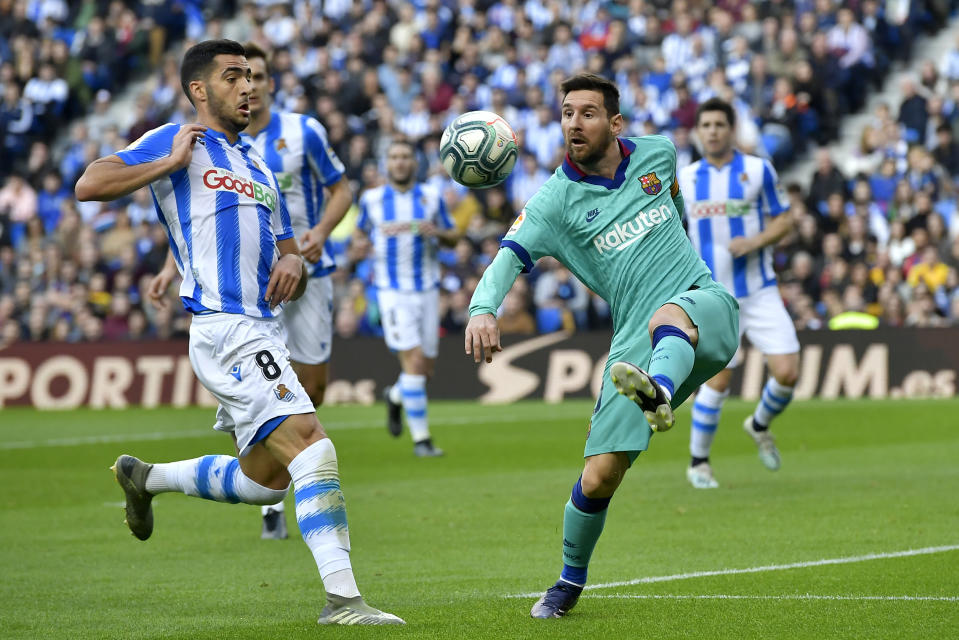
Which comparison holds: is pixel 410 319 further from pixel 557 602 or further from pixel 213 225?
pixel 557 602

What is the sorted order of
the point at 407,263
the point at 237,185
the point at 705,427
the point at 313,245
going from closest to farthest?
the point at 237,185 → the point at 313,245 → the point at 705,427 → the point at 407,263

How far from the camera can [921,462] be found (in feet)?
40.4

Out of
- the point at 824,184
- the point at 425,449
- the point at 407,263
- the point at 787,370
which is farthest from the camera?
the point at 824,184

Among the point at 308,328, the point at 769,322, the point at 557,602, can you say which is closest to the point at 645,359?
the point at 557,602

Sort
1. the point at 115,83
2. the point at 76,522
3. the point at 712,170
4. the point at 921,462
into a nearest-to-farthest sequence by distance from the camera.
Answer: the point at 76,522 → the point at 712,170 → the point at 921,462 → the point at 115,83

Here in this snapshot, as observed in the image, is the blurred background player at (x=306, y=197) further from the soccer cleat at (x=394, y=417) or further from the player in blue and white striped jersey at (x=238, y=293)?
the soccer cleat at (x=394, y=417)

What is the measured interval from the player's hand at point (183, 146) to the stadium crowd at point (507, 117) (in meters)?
10.6

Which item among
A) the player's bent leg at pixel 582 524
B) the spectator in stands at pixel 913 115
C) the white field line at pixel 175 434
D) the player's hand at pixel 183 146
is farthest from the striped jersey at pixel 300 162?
the spectator in stands at pixel 913 115

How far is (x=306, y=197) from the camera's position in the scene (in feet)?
31.3

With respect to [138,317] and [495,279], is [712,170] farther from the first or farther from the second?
[138,317]

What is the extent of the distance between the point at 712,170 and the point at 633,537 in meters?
3.79

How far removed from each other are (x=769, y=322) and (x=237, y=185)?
5824 millimetres

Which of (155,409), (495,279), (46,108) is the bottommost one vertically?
(155,409)


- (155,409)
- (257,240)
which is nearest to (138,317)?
(155,409)
